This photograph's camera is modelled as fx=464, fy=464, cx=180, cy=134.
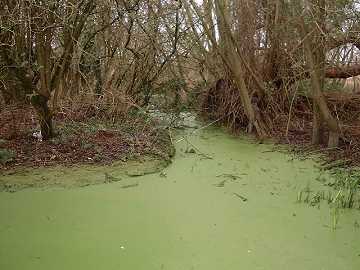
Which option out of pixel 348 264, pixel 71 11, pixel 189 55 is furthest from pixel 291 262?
pixel 189 55

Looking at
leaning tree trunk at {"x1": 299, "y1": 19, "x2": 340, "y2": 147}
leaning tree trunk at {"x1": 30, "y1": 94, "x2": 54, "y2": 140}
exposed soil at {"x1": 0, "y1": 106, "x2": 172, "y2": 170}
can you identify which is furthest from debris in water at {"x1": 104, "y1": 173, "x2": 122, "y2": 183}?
leaning tree trunk at {"x1": 299, "y1": 19, "x2": 340, "y2": 147}

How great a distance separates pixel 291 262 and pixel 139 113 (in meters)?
3.83

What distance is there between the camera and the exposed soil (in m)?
4.43

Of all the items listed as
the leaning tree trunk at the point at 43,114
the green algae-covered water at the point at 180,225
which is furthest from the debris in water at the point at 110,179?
the leaning tree trunk at the point at 43,114

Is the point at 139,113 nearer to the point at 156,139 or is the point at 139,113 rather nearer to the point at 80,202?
the point at 156,139

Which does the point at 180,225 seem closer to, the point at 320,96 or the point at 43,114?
the point at 43,114

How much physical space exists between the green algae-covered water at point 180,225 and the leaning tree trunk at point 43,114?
0.82m

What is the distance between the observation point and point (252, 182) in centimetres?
397

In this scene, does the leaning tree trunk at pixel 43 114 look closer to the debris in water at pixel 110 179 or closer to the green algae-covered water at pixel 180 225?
the green algae-covered water at pixel 180 225

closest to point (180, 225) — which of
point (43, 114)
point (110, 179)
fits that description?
point (110, 179)

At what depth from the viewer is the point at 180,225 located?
302 centimetres

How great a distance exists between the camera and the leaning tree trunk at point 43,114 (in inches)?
182

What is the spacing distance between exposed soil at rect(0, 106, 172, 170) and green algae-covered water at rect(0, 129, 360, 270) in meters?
0.42

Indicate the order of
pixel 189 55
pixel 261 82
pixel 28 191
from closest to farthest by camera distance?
pixel 28 191, pixel 261 82, pixel 189 55
